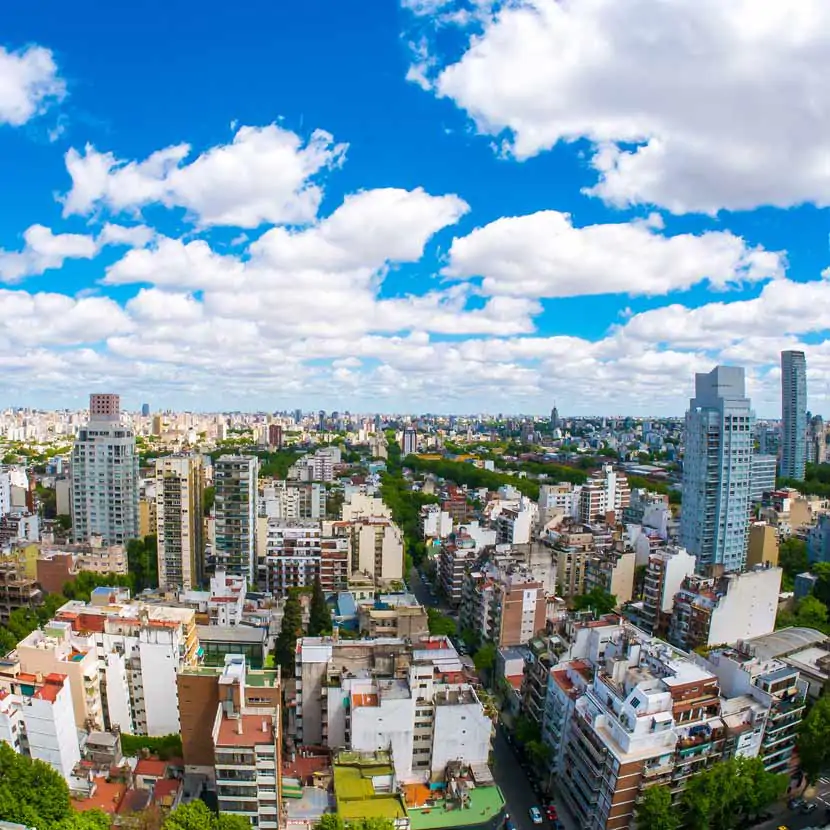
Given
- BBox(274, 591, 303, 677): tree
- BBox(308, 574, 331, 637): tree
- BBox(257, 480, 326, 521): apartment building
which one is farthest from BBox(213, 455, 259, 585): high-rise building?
BBox(257, 480, 326, 521): apartment building

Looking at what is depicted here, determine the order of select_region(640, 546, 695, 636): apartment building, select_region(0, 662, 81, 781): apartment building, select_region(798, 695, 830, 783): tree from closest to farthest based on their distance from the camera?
select_region(0, 662, 81, 781): apartment building → select_region(798, 695, 830, 783): tree → select_region(640, 546, 695, 636): apartment building

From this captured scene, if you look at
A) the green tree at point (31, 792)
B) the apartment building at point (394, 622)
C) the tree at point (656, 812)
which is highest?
the apartment building at point (394, 622)

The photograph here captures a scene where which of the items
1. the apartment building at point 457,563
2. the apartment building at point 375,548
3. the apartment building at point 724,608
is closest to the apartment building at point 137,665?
the apartment building at point 375,548

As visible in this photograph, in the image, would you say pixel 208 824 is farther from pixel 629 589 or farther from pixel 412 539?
pixel 412 539

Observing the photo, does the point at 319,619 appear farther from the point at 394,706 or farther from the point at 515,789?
the point at 515,789

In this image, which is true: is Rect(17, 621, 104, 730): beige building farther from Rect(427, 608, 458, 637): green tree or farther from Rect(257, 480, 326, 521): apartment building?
Rect(257, 480, 326, 521): apartment building

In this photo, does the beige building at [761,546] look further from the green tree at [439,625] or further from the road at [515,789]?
the road at [515,789]
